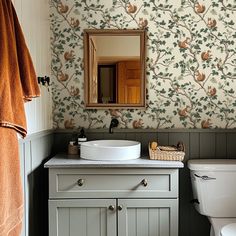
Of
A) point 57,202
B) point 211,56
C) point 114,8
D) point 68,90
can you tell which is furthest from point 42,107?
point 211,56

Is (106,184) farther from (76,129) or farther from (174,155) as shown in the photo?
(76,129)

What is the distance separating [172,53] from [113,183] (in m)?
1.04

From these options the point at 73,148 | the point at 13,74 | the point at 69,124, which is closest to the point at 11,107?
the point at 13,74

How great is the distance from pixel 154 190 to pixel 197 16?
50.4 inches

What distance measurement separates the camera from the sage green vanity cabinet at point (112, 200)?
1.97 m

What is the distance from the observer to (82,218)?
6.52 feet

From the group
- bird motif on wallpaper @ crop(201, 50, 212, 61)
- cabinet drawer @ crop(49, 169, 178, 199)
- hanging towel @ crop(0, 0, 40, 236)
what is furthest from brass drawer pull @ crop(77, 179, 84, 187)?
bird motif on wallpaper @ crop(201, 50, 212, 61)

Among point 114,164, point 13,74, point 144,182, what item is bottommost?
point 144,182

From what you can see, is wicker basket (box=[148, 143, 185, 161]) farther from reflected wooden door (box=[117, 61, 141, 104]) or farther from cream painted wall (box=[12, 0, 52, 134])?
cream painted wall (box=[12, 0, 52, 134])

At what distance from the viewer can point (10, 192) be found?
1349 millimetres

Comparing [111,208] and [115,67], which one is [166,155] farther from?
[115,67]

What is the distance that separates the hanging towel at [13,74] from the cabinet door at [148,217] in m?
0.88

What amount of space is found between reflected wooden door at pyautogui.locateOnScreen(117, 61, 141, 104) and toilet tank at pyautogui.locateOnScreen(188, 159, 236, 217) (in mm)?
651

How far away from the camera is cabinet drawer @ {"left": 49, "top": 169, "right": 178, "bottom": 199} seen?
1974 millimetres
